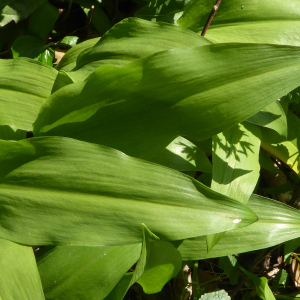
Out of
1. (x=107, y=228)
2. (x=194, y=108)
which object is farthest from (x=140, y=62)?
(x=107, y=228)

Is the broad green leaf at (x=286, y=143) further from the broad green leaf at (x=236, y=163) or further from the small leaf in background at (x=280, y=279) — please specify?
the small leaf in background at (x=280, y=279)

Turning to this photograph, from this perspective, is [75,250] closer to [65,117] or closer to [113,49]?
[65,117]

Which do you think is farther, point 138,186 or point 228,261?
point 228,261

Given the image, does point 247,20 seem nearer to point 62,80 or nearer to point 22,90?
point 62,80

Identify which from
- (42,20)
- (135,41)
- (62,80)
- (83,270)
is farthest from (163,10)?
(83,270)

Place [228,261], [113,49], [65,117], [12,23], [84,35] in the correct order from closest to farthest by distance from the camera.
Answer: [65,117], [113,49], [228,261], [12,23], [84,35]

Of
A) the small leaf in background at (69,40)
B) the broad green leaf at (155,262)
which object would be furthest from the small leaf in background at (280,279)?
the small leaf in background at (69,40)
